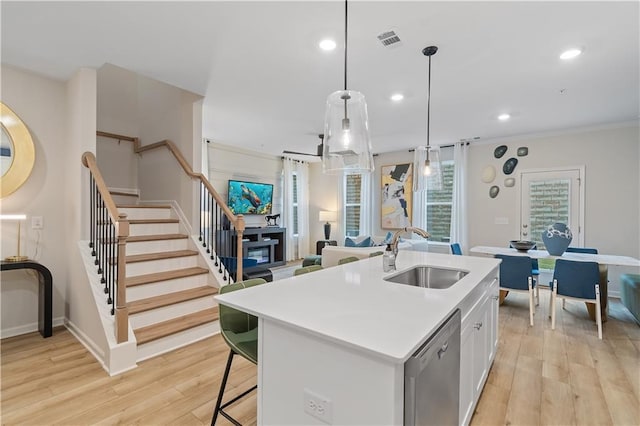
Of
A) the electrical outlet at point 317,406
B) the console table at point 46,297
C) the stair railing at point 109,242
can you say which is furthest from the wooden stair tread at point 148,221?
the electrical outlet at point 317,406

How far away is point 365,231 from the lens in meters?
7.23

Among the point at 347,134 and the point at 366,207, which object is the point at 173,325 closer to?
the point at 347,134

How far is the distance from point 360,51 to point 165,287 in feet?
10.0

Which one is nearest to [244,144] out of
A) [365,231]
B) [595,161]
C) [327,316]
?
[365,231]

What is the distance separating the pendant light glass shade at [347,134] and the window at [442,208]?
4.71 metres

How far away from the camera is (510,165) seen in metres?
5.57

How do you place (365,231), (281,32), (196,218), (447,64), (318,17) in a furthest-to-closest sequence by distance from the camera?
(365,231)
(196,218)
(447,64)
(281,32)
(318,17)

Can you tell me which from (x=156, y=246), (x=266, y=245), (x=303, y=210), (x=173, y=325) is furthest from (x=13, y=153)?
(x=303, y=210)

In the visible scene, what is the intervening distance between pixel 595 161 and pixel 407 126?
305cm

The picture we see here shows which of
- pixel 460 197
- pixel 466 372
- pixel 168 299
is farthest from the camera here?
pixel 460 197

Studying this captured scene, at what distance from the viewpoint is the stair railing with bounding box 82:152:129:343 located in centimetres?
246

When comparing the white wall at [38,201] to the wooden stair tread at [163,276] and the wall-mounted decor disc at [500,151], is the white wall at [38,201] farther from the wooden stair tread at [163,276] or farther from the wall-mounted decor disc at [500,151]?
the wall-mounted decor disc at [500,151]

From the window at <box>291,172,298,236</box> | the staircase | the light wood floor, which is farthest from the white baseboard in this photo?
the window at <box>291,172,298,236</box>

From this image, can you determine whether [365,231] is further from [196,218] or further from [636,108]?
[636,108]
